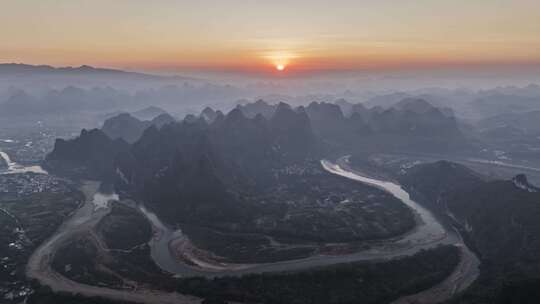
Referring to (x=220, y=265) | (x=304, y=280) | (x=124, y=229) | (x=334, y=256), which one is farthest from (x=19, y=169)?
(x=304, y=280)

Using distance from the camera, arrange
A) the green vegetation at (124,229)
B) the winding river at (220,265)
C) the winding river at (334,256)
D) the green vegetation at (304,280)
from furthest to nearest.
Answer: the green vegetation at (124,229) < the winding river at (334,256) < the winding river at (220,265) < the green vegetation at (304,280)

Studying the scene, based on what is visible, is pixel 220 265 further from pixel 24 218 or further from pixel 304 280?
pixel 24 218

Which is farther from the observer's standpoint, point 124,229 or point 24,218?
point 24,218

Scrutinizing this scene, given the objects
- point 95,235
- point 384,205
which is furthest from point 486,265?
point 95,235

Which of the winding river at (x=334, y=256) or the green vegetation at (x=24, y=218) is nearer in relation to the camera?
the green vegetation at (x=24, y=218)

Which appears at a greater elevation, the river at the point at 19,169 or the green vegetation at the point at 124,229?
the green vegetation at the point at 124,229

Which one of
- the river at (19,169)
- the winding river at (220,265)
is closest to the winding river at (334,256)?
the winding river at (220,265)

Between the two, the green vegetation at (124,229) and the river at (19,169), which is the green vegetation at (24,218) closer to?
the river at (19,169)

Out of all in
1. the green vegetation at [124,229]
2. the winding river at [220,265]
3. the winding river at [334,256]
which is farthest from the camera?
the green vegetation at [124,229]

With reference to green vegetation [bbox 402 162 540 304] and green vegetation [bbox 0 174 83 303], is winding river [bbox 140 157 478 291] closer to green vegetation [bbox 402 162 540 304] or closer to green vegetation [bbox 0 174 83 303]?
green vegetation [bbox 402 162 540 304]

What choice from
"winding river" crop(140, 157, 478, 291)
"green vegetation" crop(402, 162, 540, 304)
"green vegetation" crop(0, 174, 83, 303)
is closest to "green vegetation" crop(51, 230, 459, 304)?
"winding river" crop(140, 157, 478, 291)

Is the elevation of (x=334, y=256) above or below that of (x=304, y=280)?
below
